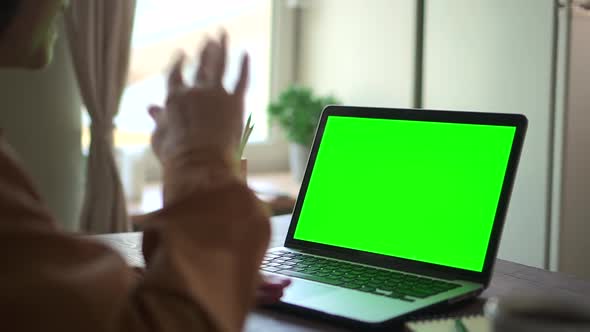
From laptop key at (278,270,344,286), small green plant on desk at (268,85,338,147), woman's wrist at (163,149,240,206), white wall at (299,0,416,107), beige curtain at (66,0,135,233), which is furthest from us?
small green plant on desk at (268,85,338,147)

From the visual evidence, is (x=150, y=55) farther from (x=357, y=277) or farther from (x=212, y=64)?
(x=212, y=64)

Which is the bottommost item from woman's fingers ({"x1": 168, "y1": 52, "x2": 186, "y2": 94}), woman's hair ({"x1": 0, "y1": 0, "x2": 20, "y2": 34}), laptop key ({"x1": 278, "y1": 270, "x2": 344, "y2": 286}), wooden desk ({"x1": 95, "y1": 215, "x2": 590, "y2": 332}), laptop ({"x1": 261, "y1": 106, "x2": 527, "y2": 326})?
wooden desk ({"x1": 95, "y1": 215, "x2": 590, "y2": 332})

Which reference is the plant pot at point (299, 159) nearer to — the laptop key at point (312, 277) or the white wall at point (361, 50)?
the white wall at point (361, 50)

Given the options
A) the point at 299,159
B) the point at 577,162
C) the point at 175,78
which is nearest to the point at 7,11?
the point at 175,78

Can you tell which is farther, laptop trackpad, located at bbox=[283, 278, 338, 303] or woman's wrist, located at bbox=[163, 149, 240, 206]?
laptop trackpad, located at bbox=[283, 278, 338, 303]

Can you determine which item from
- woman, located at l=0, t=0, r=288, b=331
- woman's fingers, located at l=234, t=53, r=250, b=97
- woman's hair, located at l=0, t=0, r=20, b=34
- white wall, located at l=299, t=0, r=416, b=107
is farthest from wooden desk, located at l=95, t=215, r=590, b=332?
A: white wall, located at l=299, t=0, r=416, b=107

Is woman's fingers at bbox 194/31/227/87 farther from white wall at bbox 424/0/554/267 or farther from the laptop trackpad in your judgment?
white wall at bbox 424/0/554/267

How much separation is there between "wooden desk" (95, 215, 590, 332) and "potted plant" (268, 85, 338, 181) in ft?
4.65

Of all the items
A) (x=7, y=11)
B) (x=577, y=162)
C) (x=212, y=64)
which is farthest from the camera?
(x=577, y=162)

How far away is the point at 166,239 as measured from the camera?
69 centimetres

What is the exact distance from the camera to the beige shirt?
0.59 m

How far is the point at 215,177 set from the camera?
2.41 ft

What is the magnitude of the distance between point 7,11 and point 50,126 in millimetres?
1650

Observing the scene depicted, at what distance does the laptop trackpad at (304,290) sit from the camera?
0.92 m
